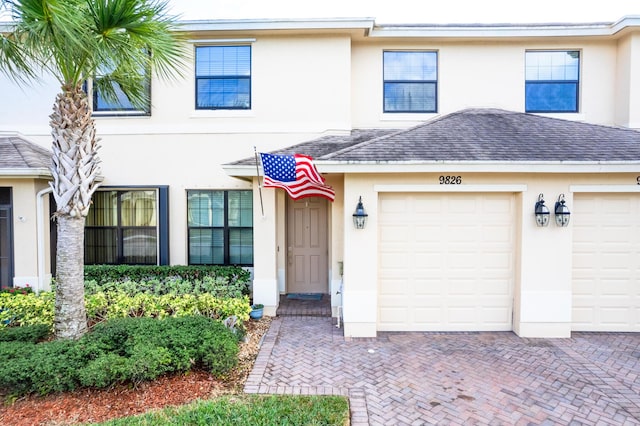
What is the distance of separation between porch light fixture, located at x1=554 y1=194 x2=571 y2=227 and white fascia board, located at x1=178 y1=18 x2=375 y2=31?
618cm

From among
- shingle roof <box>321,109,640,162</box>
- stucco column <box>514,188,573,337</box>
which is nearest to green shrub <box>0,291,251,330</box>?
shingle roof <box>321,109,640,162</box>

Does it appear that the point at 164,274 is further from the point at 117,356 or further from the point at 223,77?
the point at 223,77

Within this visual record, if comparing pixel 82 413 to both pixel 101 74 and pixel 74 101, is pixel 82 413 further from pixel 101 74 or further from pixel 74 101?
pixel 101 74

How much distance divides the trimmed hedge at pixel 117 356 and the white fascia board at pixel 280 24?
24.1 feet

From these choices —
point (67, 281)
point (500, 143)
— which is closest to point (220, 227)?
point (67, 281)

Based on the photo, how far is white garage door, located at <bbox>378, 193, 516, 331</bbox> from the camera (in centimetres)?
693

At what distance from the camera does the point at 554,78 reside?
9734 millimetres

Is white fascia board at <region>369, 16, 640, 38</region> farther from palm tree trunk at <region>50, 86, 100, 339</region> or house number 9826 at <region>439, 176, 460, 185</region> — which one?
palm tree trunk at <region>50, 86, 100, 339</region>

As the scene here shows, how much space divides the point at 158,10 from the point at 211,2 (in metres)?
5.55

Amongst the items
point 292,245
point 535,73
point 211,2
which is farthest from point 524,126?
point 211,2

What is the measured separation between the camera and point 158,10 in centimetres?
522

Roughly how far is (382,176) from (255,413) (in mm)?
4513

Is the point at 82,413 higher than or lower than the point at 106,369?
lower

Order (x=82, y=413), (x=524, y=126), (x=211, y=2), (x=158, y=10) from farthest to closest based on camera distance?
(x=211, y=2) < (x=524, y=126) < (x=158, y=10) < (x=82, y=413)
